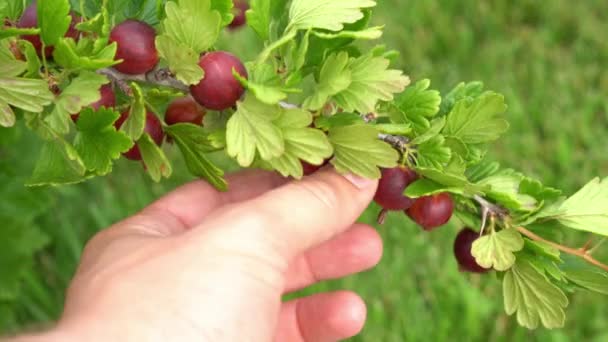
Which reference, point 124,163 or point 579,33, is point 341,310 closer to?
point 124,163

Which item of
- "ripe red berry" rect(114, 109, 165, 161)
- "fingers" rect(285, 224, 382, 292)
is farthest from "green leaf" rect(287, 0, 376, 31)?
"fingers" rect(285, 224, 382, 292)

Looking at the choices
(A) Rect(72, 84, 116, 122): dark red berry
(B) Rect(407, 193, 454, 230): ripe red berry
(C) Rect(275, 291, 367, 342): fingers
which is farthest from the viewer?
(C) Rect(275, 291, 367, 342): fingers

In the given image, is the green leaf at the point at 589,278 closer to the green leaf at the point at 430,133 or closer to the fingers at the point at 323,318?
the green leaf at the point at 430,133

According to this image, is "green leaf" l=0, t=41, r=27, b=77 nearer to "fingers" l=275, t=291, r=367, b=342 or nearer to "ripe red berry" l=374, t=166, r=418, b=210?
"ripe red berry" l=374, t=166, r=418, b=210

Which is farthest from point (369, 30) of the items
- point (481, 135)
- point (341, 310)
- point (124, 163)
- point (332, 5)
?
point (124, 163)

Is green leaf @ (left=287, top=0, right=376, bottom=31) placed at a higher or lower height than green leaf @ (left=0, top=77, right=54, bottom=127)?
higher

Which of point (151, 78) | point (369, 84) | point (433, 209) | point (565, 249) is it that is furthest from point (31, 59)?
point (565, 249)
